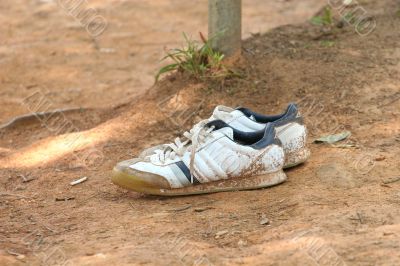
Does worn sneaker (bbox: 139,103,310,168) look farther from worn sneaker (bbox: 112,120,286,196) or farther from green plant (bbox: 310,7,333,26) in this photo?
green plant (bbox: 310,7,333,26)

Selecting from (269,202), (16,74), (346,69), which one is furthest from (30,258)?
(16,74)

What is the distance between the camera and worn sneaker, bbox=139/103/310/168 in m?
3.57

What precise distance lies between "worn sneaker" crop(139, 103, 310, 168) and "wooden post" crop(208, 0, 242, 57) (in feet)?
3.64

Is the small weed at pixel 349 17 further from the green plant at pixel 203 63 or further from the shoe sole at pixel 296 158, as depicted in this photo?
the shoe sole at pixel 296 158

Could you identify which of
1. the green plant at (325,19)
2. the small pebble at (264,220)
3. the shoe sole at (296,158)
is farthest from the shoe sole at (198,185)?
the green plant at (325,19)

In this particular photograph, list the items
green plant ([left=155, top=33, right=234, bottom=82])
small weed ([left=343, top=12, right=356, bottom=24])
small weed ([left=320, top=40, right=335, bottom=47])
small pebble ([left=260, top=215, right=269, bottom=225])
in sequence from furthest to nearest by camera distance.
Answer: small weed ([left=343, top=12, right=356, bottom=24])
small weed ([left=320, top=40, right=335, bottom=47])
green plant ([left=155, top=33, right=234, bottom=82])
small pebble ([left=260, top=215, right=269, bottom=225])

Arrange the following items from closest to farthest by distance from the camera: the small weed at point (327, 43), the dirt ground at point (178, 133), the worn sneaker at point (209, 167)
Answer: the dirt ground at point (178, 133), the worn sneaker at point (209, 167), the small weed at point (327, 43)

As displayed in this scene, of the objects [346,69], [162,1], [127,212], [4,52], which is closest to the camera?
[127,212]

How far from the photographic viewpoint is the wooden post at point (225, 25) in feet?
15.2

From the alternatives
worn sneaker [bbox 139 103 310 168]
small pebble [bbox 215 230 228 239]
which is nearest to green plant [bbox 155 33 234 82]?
worn sneaker [bbox 139 103 310 168]

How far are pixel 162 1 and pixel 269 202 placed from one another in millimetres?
5403

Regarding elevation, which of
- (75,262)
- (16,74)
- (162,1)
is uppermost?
(162,1)

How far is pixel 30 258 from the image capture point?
9.14 ft

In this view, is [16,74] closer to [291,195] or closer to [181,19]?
[181,19]
